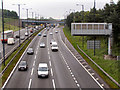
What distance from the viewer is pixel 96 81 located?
3203 centimetres

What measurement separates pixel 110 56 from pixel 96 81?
17.7 metres

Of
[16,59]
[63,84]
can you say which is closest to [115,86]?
[63,84]

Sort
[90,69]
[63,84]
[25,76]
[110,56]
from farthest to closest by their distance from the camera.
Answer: [110,56], [90,69], [25,76], [63,84]

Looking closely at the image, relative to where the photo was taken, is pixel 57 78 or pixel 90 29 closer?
pixel 57 78

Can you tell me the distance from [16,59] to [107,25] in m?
21.7

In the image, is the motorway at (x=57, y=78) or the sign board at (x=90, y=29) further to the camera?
the sign board at (x=90, y=29)

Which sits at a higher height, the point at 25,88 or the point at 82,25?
the point at 82,25

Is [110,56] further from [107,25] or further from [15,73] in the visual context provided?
[15,73]

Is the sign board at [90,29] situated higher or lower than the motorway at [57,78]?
higher

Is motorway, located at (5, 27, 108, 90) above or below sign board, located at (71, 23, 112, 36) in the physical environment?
below

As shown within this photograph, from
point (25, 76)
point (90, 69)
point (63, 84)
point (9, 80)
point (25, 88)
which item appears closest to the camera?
point (25, 88)

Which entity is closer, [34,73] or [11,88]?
[11,88]

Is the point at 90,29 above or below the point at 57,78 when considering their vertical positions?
above

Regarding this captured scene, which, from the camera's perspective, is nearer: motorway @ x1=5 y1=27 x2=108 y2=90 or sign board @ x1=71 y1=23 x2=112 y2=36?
motorway @ x1=5 y1=27 x2=108 y2=90
